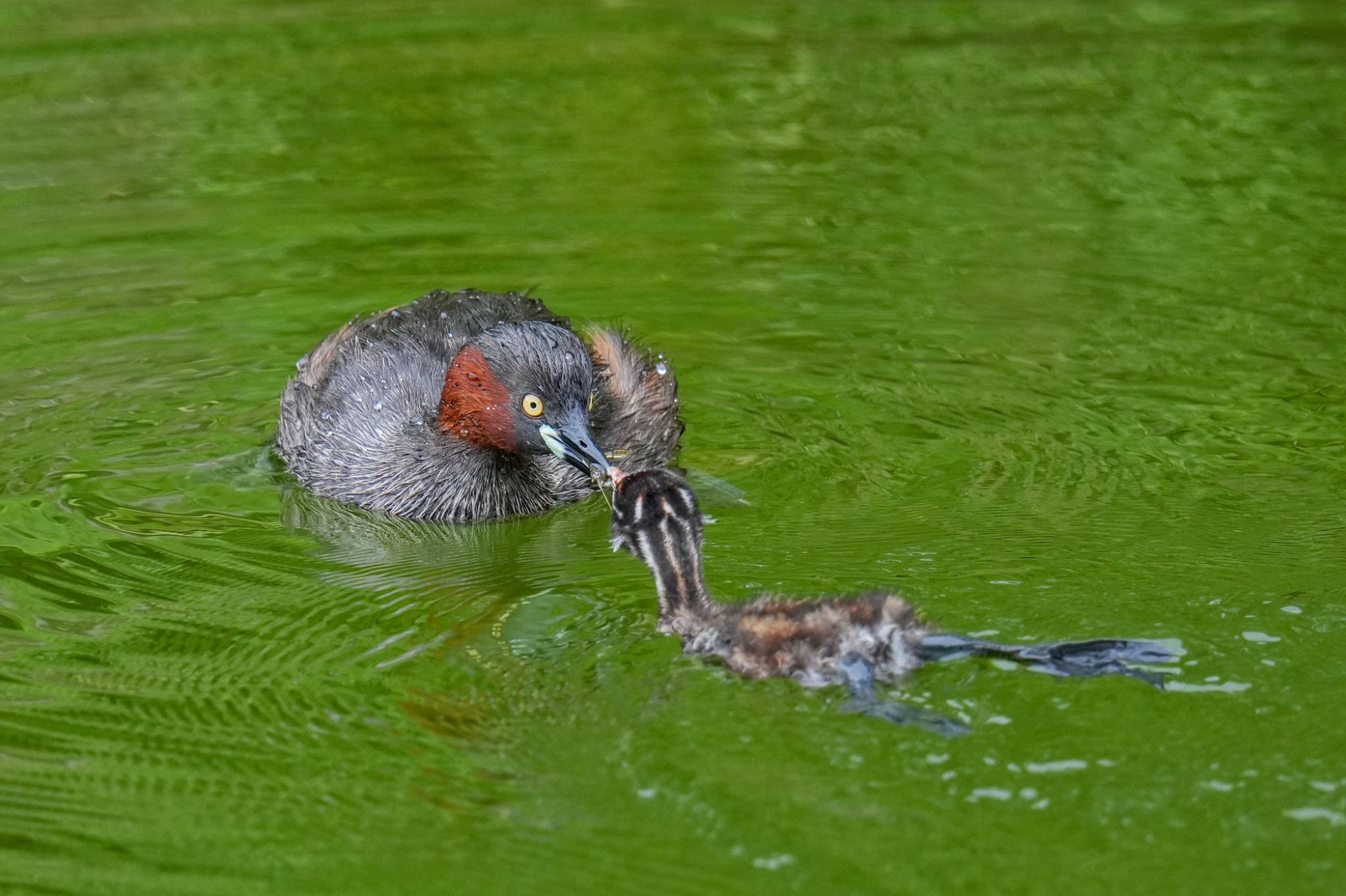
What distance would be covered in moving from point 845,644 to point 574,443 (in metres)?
2.24

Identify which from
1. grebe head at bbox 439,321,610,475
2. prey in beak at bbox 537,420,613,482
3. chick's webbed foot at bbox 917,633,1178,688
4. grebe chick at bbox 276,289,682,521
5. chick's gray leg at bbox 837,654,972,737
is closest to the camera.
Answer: chick's gray leg at bbox 837,654,972,737

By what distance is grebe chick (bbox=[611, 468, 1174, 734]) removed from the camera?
19.7 feet

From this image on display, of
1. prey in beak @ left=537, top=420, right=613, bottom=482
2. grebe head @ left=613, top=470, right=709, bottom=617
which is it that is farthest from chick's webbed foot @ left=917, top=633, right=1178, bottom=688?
prey in beak @ left=537, top=420, right=613, bottom=482

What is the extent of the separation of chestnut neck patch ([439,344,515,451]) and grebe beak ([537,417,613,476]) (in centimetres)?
27

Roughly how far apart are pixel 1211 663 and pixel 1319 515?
1850 millimetres

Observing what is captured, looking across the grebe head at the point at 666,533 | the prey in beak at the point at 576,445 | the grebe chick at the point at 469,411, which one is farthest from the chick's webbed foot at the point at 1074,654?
the grebe chick at the point at 469,411

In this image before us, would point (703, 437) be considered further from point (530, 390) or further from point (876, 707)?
point (876, 707)

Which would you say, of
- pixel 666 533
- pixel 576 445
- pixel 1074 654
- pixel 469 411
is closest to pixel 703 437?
pixel 469 411

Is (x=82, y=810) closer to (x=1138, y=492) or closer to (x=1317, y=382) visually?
(x=1138, y=492)

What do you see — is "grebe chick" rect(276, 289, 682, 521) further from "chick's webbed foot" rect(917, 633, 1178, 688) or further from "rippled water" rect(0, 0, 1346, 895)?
"chick's webbed foot" rect(917, 633, 1178, 688)

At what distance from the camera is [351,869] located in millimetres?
5465

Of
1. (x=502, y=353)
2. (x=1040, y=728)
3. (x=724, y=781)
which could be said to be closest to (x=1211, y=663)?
(x=1040, y=728)

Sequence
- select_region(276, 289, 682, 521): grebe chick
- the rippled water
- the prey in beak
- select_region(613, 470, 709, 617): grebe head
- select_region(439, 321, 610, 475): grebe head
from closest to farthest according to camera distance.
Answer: the rippled water < select_region(613, 470, 709, 617): grebe head < the prey in beak < select_region(439, 321, 610, 475): grebe head < select_region(276, 289, 682, 521): grebe chick

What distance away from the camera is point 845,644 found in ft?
20.0
